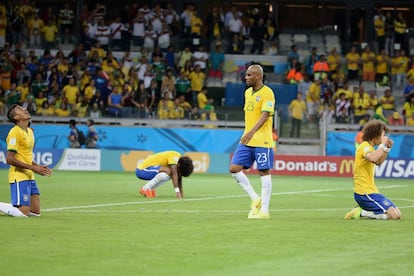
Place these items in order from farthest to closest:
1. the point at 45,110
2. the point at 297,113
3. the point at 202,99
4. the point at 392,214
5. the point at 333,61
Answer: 1. the point at 333,61
2. the point at 202,99
3. the point at 45,110
4. the point at 297,113
5. the point at 392,214

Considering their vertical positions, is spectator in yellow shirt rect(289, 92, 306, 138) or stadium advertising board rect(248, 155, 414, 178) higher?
spectator in yellow shirt rect(289, 92, 306, 138)

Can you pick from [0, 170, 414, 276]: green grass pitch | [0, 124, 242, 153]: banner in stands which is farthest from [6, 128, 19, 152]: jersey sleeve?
[0, 124, 242, 153]: banner in stands

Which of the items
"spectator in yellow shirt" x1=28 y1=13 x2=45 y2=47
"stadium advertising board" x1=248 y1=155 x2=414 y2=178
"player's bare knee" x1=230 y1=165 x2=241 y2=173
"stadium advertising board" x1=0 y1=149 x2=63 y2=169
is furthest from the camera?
"spectator in yellow shirt" x1=28 y1=13 x2=45 y2=47

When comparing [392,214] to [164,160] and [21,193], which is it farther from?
[164,160]

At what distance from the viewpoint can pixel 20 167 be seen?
51.8 ft

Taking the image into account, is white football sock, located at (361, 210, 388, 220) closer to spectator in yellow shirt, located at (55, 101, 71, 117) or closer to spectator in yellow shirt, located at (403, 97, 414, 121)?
spectator in yellow shirt, located at (403, 97, 414, 121)

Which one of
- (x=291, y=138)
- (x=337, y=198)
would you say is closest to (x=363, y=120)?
(x=291, y=138)

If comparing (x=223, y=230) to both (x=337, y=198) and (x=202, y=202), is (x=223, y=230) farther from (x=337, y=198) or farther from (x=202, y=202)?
(x=337, y=198)

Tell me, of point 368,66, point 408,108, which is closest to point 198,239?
point 408,108

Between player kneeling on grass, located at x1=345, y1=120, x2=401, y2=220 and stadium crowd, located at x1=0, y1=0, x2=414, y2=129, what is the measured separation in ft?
69.9

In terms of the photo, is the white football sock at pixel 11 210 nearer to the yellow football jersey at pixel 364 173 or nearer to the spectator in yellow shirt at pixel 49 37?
the yellow football jersey at pixel 364 173

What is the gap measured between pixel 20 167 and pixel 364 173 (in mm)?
5424

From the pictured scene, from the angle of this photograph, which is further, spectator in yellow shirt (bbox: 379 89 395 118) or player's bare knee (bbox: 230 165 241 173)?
spectator in yellow shirt (bbox: 379 89 395 118)

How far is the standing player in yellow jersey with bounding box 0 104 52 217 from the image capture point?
51.9 feet
